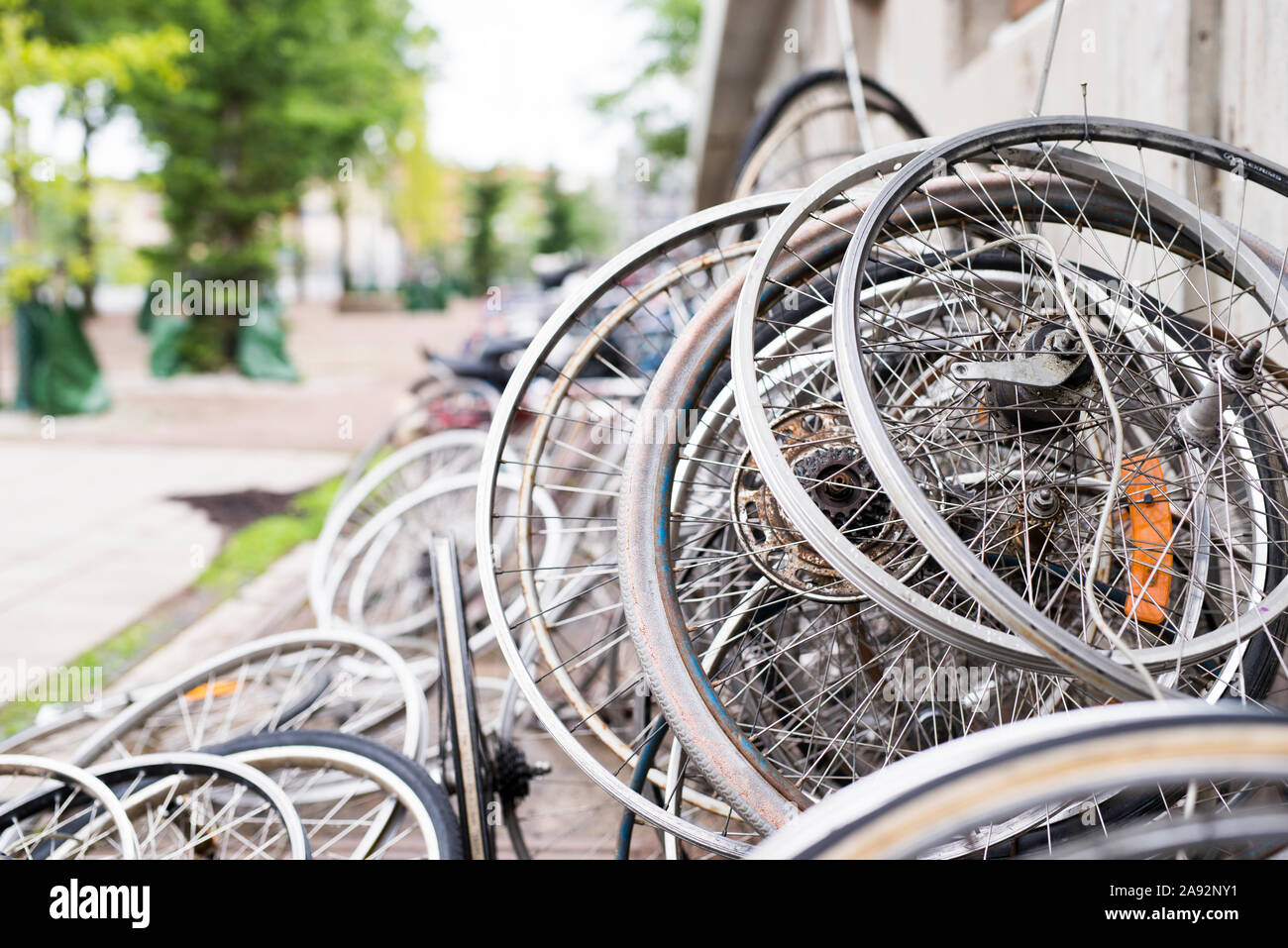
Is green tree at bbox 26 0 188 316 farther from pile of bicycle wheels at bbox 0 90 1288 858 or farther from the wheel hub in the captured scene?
the wheel hub

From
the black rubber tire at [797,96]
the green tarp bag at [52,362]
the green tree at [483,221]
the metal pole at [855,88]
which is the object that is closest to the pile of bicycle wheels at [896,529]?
the metal pole at [855,88]

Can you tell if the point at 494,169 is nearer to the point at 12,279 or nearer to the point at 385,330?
the point at 385,330

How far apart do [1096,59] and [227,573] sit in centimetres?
513

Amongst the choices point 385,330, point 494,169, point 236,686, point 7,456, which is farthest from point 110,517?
point 494,169

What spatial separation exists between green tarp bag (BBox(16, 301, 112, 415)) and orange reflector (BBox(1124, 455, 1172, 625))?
11.6m

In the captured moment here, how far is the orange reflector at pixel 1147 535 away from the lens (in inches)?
73.7

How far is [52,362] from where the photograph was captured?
10.4 meters

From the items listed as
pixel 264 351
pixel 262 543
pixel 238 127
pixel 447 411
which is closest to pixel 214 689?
pixel 447 411

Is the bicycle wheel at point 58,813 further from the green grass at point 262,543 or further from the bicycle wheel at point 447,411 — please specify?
the bicycle wheel at point 447,411

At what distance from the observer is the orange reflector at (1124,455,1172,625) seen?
1.87 metres

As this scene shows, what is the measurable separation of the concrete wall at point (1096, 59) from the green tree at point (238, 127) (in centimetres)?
951

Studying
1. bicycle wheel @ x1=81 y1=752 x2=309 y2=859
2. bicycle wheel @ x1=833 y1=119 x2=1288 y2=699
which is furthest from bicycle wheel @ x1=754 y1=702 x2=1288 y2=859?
bicycle wheel @ x1=81 y1=752 x2=309 y2=859

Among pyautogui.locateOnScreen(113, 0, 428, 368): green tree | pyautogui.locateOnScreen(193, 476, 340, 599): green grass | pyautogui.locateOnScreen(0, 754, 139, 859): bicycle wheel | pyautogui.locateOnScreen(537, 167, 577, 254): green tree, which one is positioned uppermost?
pyautogui.locateOnScreen(537, 167, 577, 254): green tree

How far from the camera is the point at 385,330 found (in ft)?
85.5
